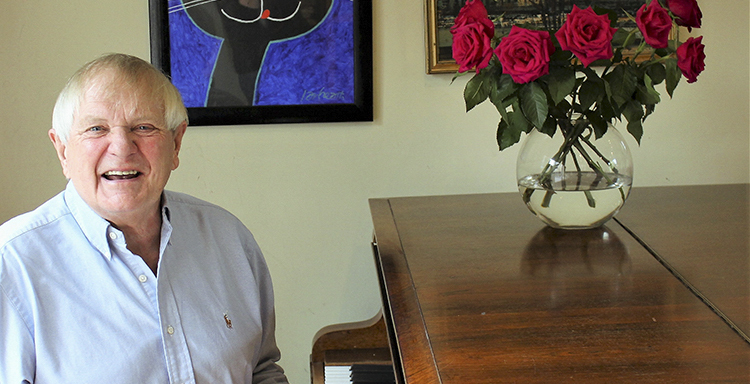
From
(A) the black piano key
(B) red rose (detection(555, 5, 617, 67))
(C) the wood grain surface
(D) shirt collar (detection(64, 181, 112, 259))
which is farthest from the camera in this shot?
(A) the black piano key

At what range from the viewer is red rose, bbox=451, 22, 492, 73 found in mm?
1379

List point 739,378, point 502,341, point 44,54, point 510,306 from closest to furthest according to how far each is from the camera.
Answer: point 739,378 < point 502,341 < point 510,306 < point 44,54

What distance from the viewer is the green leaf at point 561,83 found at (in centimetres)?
137

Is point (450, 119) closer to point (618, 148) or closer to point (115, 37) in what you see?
point (618, 148)

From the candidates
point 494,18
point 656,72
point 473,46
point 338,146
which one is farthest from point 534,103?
point 338,146

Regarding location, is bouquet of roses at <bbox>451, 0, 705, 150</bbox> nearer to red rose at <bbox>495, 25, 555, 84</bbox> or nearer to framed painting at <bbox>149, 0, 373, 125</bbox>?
red rose at <bbox>495, 25, 555, 84</bbox>

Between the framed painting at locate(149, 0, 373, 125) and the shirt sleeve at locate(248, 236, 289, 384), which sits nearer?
the shirt sleeve at locate(248, 236, 289, 384)

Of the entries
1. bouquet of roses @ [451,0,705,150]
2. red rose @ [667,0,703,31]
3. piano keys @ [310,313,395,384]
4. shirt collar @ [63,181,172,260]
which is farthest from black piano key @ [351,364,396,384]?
red rose @ [667,0,703,31]

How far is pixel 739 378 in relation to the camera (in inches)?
33.3

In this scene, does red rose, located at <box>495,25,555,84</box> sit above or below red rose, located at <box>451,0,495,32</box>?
below

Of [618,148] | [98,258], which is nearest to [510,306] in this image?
[618,148]

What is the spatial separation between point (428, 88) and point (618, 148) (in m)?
0.85

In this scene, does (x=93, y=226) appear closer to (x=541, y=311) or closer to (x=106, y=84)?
(x=106, y=84)

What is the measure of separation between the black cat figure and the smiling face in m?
0.94
